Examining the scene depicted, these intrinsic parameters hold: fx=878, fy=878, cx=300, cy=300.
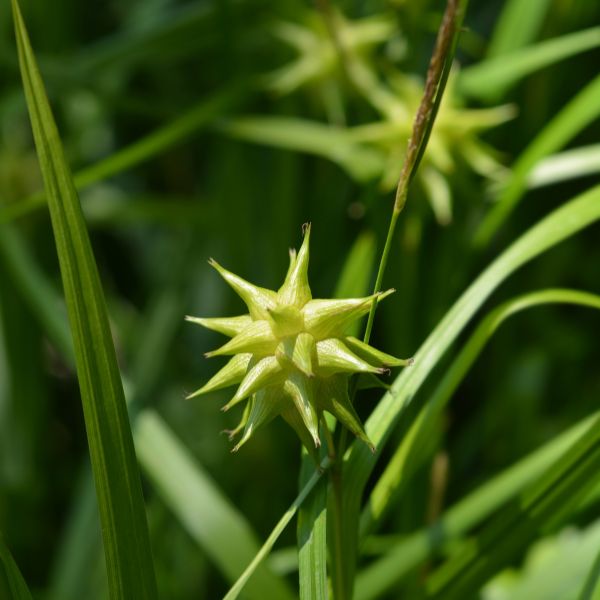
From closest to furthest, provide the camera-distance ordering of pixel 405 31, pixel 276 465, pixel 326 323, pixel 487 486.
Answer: pixel 326 323 → pixel 487 486 → pixel 405 31 → pixel 276 465

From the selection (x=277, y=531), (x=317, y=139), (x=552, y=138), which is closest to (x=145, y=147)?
(x=317, y=139)

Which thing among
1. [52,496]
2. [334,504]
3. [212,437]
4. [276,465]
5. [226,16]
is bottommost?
Result: [334,504]

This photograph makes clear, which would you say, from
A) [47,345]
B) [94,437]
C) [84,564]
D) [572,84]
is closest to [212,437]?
[84,564]

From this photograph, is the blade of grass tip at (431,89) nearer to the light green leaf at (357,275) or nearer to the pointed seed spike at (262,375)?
the pointed seed spike at (262,375)

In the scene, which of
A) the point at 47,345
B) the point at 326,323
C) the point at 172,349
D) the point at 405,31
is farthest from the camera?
A: the point at 47,345

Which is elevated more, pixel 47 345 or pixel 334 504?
pixel 47 345

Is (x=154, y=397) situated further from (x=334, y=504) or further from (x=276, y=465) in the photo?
(x=334, y=504)

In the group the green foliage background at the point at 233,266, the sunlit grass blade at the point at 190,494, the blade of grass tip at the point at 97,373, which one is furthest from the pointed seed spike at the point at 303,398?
the green foliage background at the point at 233,266
